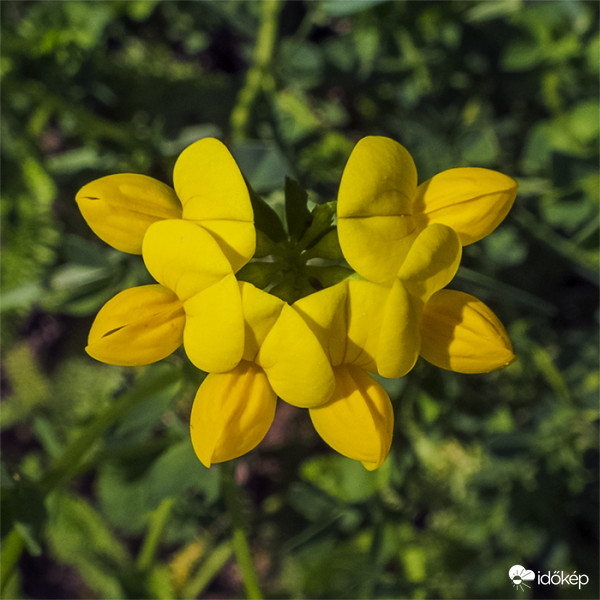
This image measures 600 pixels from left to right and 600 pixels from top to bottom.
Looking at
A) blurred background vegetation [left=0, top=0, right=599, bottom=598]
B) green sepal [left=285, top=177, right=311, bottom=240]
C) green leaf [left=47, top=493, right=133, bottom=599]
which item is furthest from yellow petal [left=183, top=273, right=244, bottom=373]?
green leaf [left=47, top=493, right=133, bottom=599]

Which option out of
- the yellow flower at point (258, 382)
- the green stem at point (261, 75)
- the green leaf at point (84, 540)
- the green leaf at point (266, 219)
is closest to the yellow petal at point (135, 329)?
the yellow flower at point (258, 382)

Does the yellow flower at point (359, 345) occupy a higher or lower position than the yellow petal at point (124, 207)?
lower

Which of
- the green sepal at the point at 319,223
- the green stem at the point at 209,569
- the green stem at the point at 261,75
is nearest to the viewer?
the green sepal at the point at 319,223

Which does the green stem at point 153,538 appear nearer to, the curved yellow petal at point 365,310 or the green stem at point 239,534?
the green stem at point 239,534

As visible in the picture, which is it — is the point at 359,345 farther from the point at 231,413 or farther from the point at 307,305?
the point at 231,413

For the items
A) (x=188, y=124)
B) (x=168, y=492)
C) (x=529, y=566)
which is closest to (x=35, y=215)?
(x=188, y=124)

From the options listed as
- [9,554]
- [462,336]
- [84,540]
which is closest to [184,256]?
[462,336]

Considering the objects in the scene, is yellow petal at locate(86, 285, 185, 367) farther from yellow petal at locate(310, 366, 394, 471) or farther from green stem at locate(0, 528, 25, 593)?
green stem at locate(0, 528, 25, 593)
